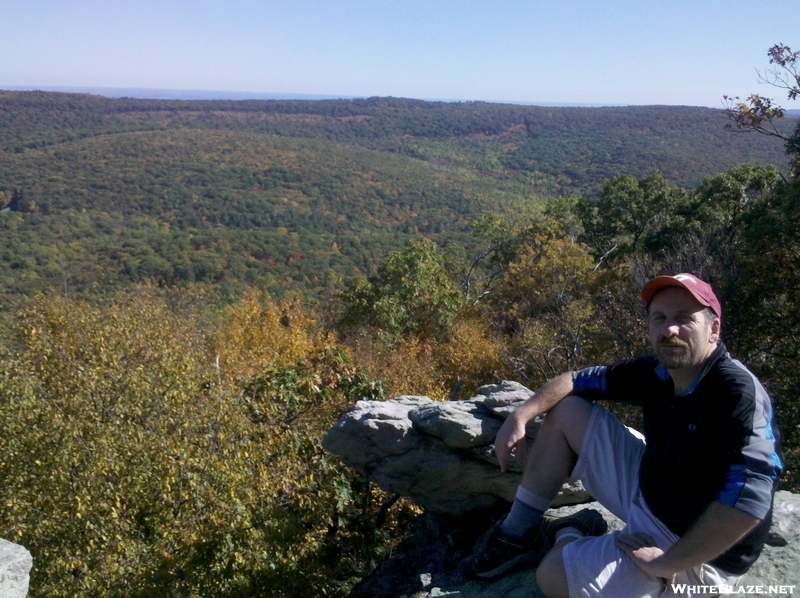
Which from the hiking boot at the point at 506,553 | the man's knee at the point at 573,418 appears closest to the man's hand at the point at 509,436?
the man's knee at the point at 573,418

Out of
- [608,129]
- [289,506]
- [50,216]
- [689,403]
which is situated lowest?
[50,216]

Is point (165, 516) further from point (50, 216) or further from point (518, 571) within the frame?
point (50, 216)

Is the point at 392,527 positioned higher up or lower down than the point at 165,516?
lower down

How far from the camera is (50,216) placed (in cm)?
7562

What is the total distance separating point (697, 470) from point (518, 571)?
154 cm

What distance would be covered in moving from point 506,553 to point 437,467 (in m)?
1.47

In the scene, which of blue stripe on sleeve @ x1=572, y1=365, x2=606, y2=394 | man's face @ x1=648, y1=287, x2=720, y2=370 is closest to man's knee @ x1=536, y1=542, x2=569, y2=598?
blue stripe on sleeve @ x1=572, y1=365, x2=606, y2=394

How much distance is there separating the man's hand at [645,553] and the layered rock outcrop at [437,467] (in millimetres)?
1560

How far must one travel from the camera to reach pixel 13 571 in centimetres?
403

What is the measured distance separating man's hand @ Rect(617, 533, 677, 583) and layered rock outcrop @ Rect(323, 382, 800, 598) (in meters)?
1.56

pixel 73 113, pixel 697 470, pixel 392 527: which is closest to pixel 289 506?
pixel 392 527

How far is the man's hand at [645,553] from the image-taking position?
3.17 metres

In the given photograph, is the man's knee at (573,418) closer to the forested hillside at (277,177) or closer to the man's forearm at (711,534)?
the man's forearm at (711,534)

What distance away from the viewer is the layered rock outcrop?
5.25m
